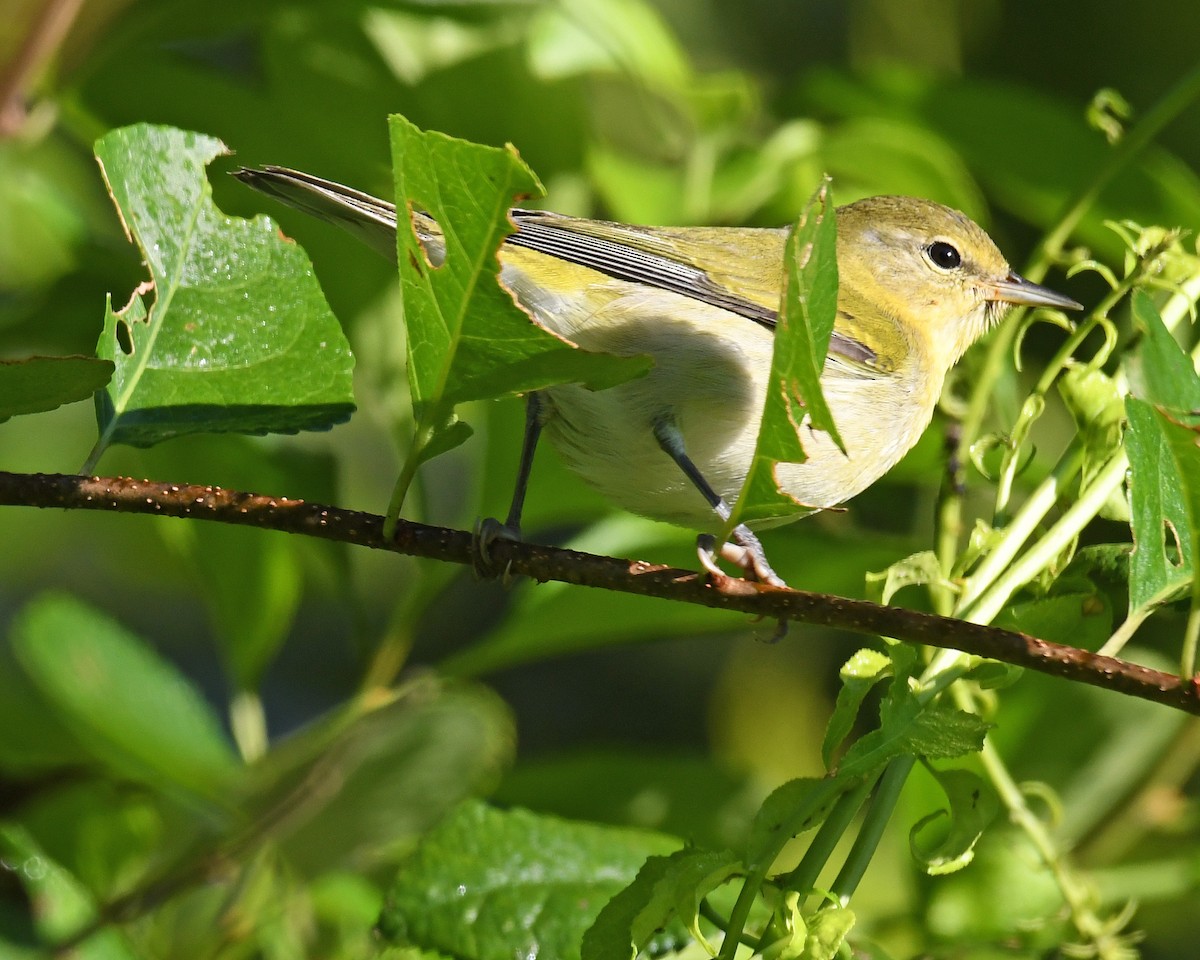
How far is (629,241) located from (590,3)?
70cm

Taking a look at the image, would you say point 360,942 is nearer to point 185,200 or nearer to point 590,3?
point 185,200

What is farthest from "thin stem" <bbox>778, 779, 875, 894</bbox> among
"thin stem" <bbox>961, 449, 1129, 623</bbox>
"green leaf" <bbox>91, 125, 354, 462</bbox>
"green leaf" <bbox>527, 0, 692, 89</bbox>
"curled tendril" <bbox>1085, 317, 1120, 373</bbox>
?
"green leaf" <bbox>527, 0, 692, 89</bbox>

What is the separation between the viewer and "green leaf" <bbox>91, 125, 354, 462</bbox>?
1734 millimetres

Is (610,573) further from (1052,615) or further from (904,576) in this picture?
(1052,615)

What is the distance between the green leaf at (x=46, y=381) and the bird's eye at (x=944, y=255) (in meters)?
2.26

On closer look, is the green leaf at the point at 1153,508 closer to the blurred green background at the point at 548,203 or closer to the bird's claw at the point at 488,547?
the bird's claw at the point at 488,547

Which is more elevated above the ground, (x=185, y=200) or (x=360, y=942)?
(x=185, y=200)

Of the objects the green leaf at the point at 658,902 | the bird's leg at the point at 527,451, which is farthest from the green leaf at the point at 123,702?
the green leaf at the point at 658,902

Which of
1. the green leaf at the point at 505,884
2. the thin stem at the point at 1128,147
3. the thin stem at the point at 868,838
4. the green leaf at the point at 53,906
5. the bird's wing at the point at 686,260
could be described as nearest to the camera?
the thin stem at the point at 868,838

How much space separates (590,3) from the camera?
9.79 ft

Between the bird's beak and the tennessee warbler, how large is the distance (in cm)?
2

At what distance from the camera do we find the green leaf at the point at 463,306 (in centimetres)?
129

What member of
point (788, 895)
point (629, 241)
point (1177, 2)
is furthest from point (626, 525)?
point (1177, 2)

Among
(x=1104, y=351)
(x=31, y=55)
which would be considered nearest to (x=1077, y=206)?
(x=1104, y=351)
